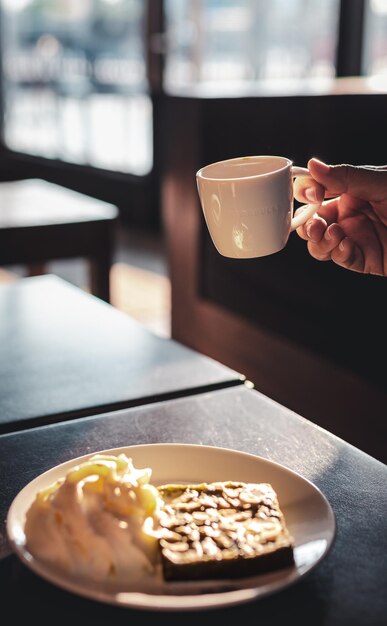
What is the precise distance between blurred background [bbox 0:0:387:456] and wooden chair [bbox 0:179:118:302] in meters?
0.22

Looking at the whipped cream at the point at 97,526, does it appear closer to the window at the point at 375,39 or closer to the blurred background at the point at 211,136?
the blurred background at the point at 211,136

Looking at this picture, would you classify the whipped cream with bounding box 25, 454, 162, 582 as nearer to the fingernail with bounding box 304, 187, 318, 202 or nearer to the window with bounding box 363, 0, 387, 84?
the fingernail with bounding box 304, 187, 318, 202

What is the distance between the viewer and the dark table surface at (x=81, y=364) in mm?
898

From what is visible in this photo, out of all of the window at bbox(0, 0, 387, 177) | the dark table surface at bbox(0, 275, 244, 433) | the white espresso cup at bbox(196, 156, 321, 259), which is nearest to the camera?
the white espresso cup at bbox(196, 156, 321, 259)

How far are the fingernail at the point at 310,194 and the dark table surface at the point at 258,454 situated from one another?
240 millimetres

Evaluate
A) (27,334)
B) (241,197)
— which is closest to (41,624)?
(241,197)

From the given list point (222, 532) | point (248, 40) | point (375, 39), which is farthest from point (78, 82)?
point (222, 532)

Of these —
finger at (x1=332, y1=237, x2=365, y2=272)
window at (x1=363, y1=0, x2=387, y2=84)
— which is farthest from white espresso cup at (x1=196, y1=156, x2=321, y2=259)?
window at (x1=363, y1=0, x2=387, y2=84)

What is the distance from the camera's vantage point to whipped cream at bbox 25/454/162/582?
0.51 m

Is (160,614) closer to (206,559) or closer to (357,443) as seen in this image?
(206,559)

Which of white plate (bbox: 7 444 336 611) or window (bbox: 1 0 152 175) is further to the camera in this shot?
window (bbox: 1 0 152 175)

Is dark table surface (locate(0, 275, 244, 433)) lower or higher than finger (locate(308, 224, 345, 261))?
lower

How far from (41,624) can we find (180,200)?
2.19m

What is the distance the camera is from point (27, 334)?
1151 mm
